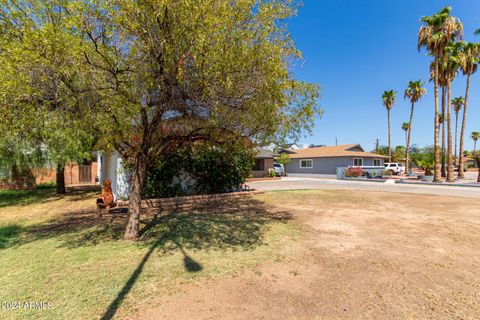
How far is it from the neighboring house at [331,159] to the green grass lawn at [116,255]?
2411 centimetres

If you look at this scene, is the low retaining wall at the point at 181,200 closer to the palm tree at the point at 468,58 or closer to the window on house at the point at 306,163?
the window on house at the point at 306,163

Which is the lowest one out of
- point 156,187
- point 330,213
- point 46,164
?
point 330,213

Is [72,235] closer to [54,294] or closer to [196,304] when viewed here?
[54,294]

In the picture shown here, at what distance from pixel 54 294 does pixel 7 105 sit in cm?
361

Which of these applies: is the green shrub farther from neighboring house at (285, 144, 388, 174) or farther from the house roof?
the house roof

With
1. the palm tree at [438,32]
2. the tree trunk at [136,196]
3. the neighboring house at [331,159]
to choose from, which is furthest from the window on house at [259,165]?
the tree trunk at [136,196]

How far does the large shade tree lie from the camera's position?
4.16 metres

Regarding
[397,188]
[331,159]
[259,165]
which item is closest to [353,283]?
[397,188]

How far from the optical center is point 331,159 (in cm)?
3052

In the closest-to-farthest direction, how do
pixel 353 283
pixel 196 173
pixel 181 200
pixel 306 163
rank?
pixel 353 283 → pixel 181 200 → pixel 196 173 → pixel 306 163

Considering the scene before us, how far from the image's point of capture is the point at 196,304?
10.4 feet

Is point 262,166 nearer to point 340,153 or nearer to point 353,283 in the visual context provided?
point 340,153

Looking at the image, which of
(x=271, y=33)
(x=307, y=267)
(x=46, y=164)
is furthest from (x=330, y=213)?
(x=46, y=164)

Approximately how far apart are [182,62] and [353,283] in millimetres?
4913
